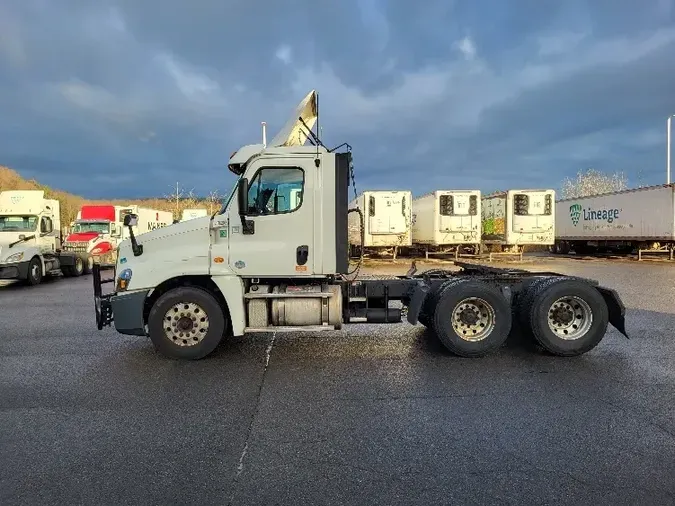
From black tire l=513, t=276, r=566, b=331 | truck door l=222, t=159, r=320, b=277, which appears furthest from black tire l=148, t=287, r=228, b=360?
black tire l=513, t=276, r=566, b=331

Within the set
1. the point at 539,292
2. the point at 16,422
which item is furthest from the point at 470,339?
the point at 16,422

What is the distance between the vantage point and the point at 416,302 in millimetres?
7359

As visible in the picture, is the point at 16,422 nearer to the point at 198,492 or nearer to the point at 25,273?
the point at 198,492

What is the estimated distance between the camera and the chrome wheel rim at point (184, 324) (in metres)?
7.00

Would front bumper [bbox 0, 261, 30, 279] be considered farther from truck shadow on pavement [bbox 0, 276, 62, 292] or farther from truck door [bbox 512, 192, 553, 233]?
truck door [bbox 512, 192, 553, 233]

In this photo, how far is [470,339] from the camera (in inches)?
284

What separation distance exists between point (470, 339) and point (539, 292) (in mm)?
1145

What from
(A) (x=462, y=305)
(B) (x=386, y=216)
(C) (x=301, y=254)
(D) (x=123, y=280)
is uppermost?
(B) (x=386, y=216)

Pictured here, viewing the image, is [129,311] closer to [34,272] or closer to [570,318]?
[570,318]

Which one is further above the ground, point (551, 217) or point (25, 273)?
point (551, 217)

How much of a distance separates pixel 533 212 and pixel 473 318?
66.1ft

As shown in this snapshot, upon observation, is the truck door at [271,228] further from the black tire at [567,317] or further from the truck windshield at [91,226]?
the truck windshield at [91,226]

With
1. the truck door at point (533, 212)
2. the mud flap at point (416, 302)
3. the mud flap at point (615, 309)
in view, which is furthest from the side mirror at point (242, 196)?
the truck door at point (533, 212)

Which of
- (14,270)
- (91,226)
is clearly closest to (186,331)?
(14,270)
